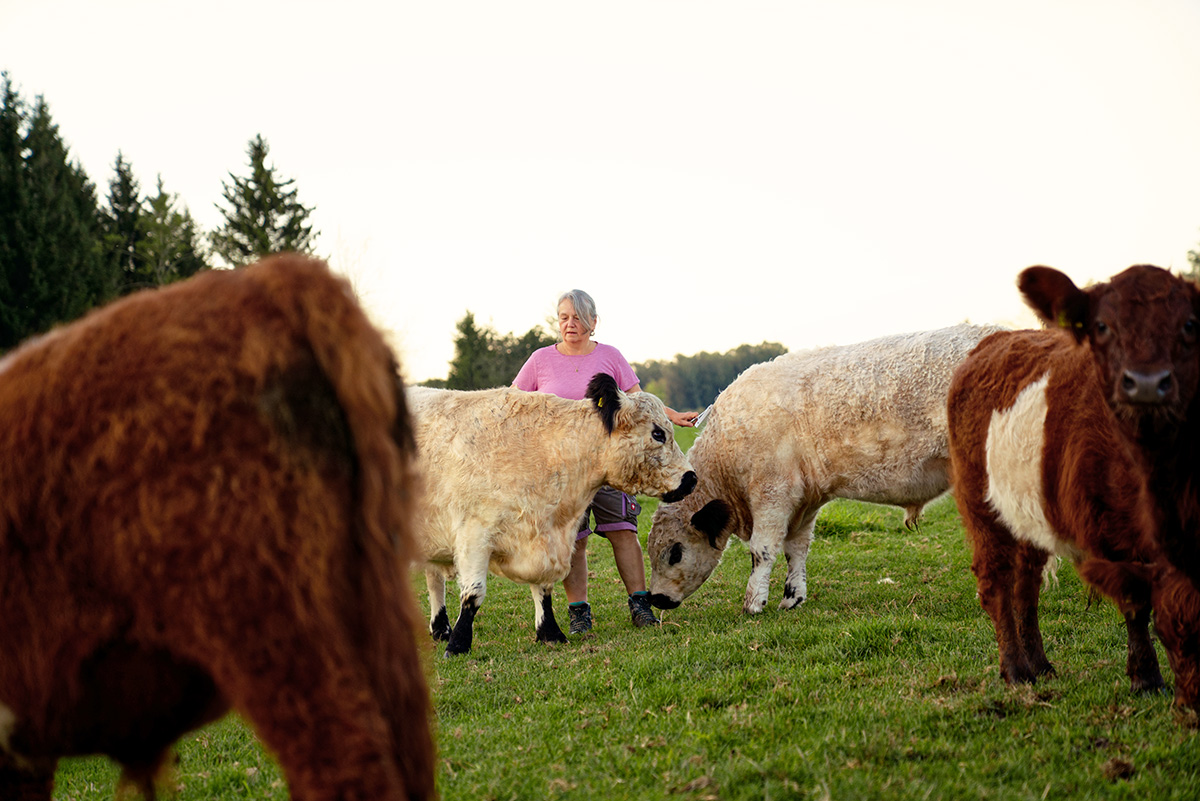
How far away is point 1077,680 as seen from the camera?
4.56 m

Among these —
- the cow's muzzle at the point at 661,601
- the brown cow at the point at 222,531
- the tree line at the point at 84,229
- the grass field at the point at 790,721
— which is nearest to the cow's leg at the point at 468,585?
the grass field at the point at 790,721

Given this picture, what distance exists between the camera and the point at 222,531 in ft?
5.19

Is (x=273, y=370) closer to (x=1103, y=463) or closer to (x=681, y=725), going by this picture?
(x=681, y=725)

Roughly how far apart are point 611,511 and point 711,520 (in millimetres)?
1146

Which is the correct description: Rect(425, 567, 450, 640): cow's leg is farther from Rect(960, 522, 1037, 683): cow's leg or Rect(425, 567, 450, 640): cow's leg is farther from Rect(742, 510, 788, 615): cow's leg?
Rect(960, 522, 1037, 683): cow's leg

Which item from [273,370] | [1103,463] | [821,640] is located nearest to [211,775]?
[273,370]

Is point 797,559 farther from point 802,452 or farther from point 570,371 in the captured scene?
point 570,371

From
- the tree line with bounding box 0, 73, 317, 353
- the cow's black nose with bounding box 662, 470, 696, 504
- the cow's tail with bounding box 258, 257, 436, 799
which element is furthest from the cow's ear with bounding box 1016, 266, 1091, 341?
the tree line with bounding box 0, 73, 317, 353

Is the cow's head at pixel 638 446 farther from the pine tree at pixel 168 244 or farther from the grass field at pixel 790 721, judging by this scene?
the pine tree at pixel 168 244

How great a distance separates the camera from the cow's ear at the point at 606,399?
7.16 metres

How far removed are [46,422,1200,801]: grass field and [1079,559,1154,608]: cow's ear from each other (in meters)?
0.58

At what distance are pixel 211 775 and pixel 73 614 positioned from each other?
2.88 meters

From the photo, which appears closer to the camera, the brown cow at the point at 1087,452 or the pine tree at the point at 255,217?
the brown cow at the point at 1087,452

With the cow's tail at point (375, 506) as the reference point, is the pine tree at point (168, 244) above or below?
above
